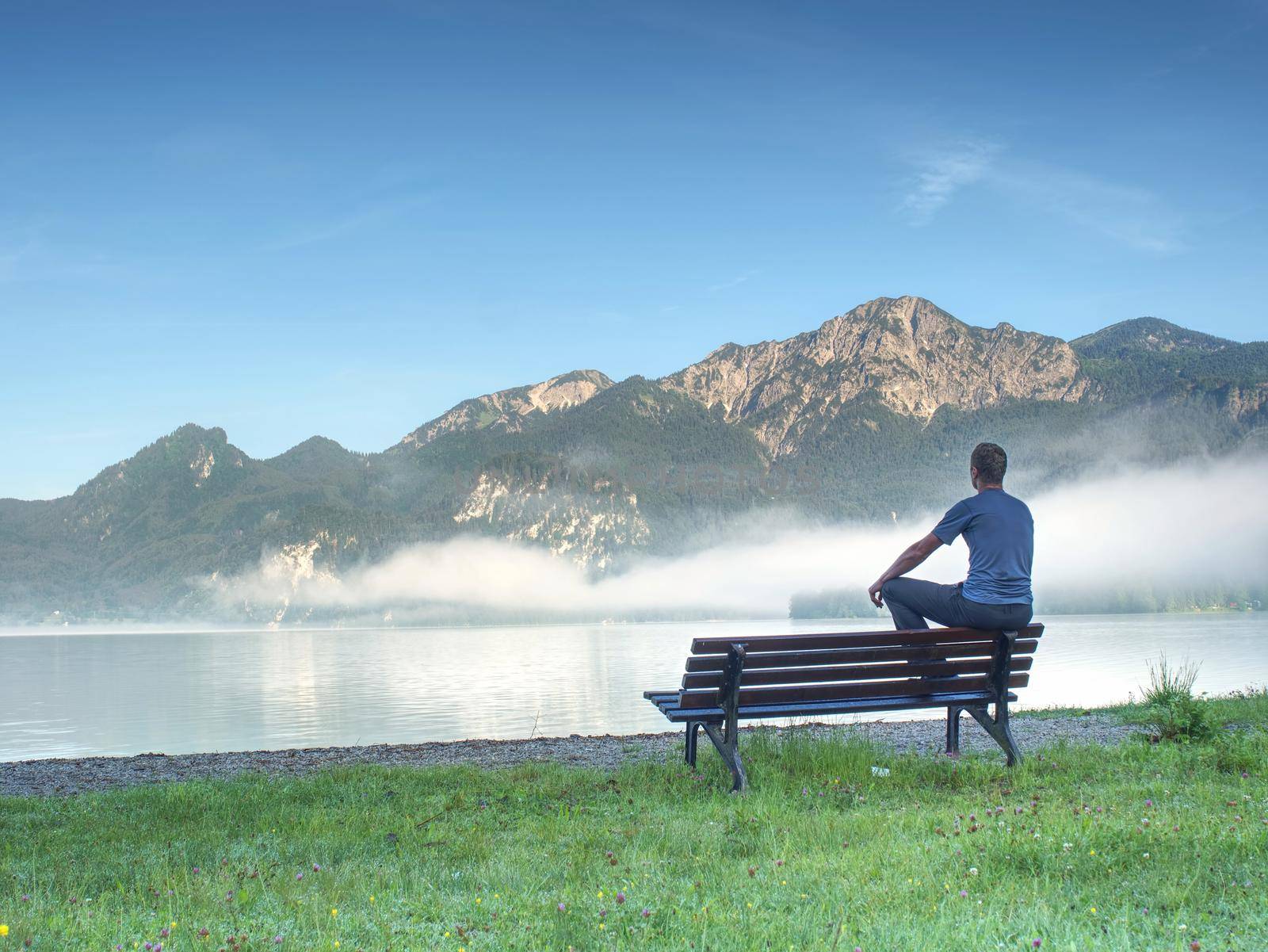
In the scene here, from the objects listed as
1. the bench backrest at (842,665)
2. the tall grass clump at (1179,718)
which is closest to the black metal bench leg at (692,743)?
the bench backrest at (842,665)

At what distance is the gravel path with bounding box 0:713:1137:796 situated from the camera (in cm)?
1199

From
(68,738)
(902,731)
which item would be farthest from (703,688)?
(68,738)

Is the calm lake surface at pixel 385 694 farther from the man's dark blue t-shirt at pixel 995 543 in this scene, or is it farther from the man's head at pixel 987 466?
the man's head at pixel 987 466

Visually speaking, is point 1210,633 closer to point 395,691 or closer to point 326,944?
point 395,691

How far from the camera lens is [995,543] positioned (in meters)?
9.34

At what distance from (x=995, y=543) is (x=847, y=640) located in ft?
5.28

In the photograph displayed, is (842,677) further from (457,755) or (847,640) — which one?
(457,755)

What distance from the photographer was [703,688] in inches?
361

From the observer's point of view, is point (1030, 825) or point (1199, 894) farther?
point (1030, 825)

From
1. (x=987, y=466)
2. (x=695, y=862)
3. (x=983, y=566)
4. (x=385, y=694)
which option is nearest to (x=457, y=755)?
(x=983, y=566)

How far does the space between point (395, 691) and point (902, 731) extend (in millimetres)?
30516

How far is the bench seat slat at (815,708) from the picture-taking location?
908cm

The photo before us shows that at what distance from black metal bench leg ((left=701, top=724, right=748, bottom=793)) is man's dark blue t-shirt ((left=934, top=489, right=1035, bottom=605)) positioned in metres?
2.63

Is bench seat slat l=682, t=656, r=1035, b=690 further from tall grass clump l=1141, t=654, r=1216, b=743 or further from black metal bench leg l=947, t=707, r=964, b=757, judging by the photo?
tall grass clump l=1141, t=654, r=1216, b=743
